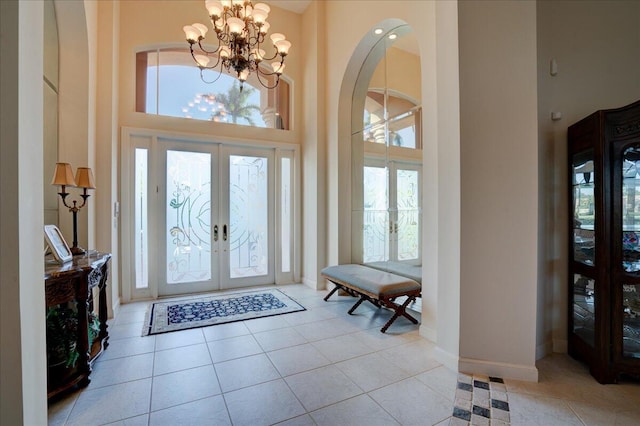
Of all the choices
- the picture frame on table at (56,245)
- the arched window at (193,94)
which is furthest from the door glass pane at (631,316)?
the arched window at (193,94)

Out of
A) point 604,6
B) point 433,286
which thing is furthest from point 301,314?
point 604,6

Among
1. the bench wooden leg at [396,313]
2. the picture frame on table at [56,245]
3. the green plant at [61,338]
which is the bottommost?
the bench wooden leg at [396,313]

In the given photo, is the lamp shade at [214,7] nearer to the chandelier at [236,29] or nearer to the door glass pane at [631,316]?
the chandelier at [236,29]

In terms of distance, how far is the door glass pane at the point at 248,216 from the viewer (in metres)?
4.86

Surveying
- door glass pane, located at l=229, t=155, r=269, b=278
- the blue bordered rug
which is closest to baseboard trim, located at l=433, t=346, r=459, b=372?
the blue bordered rug

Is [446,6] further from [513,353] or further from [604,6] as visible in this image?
[513,353]

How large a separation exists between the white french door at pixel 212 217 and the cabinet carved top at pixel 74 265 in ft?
5.95

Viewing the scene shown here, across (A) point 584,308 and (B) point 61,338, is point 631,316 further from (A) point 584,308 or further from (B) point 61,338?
(B) point 61,338

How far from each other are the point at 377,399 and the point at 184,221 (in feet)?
12.2

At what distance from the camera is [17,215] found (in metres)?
1.10

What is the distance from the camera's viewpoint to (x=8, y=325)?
3.53 ft

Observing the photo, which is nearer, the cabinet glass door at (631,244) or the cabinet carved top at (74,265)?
the cabinet carved top at (74,265)

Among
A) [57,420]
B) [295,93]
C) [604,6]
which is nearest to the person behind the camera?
[57,420]

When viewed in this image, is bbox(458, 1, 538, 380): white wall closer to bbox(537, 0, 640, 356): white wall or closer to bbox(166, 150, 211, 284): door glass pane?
bbox(537, 0, 640, 356): white wall
